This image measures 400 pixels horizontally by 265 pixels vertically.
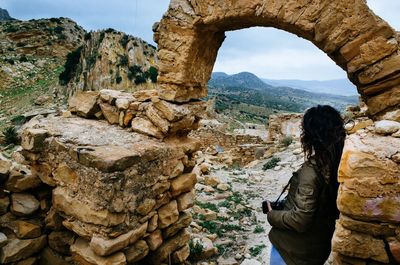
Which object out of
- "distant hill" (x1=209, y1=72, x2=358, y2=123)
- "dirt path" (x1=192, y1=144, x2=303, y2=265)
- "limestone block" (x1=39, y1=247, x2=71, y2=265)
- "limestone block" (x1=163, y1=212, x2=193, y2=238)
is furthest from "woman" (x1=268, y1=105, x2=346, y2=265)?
"distant hill" (x1=209, y1=72, x2=358, y2=123)

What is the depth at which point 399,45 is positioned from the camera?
2.50 metres

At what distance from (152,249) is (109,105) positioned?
1.75 m

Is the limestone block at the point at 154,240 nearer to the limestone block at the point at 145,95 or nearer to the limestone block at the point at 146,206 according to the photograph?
the limestone block at the point at 146,206

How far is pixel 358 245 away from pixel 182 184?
1986 mm

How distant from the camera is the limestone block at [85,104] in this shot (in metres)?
3.80

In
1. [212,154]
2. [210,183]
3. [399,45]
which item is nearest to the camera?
[399,45]

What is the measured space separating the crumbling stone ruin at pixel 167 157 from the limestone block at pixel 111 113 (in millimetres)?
12

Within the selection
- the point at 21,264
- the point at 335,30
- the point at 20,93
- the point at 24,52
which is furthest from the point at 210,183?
the point at 24,52

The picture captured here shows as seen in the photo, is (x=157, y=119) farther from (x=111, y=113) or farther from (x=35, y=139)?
(x=35, y=139)

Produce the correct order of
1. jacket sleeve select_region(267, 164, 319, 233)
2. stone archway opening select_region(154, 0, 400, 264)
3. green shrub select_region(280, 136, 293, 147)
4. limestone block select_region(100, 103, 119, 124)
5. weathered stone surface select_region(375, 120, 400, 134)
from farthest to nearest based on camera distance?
green shrub select_region(280, 136, 293, 147)
limestone block select_region(100, 103, 119, 124)
weathered stone surface select_region(375, 120, 400, 134)
jacket sleeve select_region(267, 164, 319, 233)
stone archway opening select_region(154, 0, 400, 264)

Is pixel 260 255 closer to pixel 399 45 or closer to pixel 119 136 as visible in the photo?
pixel 119 136

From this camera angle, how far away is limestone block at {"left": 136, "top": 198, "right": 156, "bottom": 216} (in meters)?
3.00

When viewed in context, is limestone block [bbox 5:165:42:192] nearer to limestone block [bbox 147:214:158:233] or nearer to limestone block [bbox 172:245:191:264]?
limestone block [bbox 147:214:158:233]

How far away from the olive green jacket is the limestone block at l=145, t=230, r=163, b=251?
143 centimetres
